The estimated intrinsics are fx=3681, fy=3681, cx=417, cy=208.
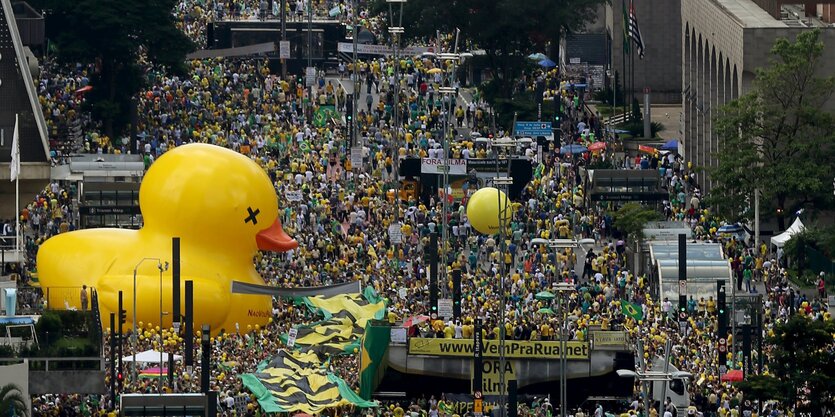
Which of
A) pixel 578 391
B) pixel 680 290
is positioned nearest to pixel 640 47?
pixel 680 290

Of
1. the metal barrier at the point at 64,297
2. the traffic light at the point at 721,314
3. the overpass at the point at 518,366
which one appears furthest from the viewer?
the metal barrier at the point at 64,297

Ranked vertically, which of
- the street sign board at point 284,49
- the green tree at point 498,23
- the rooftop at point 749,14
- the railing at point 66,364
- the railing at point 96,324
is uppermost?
the rooftop at point 749,14

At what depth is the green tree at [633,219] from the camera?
12512 cm

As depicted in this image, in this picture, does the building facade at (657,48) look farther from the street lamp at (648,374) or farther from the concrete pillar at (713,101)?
the street lamp at (648,374)

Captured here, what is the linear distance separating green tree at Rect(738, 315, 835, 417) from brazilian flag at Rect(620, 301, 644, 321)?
14981 mm

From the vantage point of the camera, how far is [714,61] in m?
144

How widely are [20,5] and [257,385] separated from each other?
39923 mm

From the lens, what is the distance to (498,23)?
155 meters

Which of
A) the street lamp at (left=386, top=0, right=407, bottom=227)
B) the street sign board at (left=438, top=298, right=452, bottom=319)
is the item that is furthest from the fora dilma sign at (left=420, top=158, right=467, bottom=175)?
the street sign board at (left=438, top=298, right=452, bottom=319)

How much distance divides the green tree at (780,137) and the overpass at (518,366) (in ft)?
76.8

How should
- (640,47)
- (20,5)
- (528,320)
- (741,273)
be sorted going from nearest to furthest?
(528,320) < (741,273) < (20,5) < (640,47)

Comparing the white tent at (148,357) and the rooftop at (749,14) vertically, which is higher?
the rooftop at (749,14)

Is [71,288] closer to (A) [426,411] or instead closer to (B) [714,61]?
(A) [426,411]

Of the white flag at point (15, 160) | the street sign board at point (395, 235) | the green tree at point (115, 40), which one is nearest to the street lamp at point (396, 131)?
the street sign board at point (395, 235)
